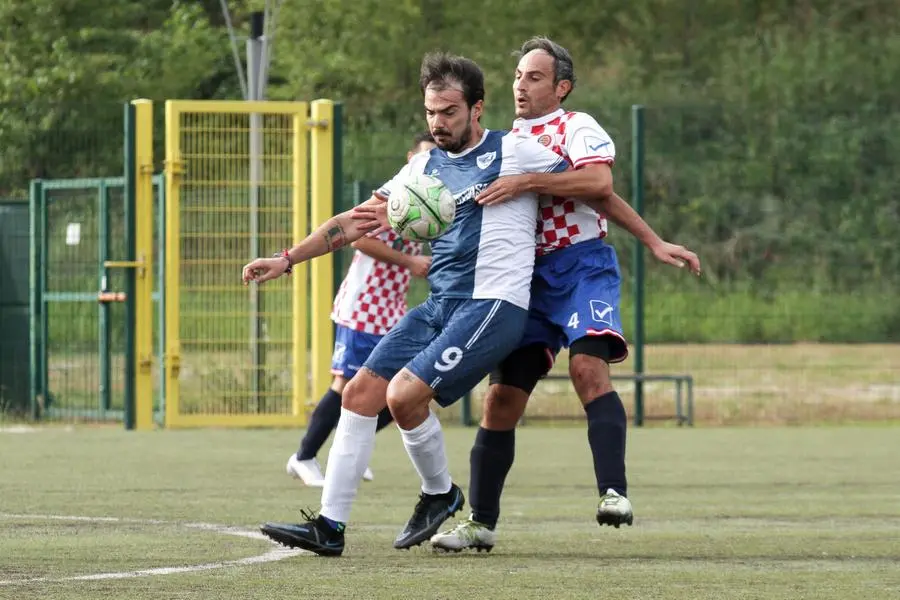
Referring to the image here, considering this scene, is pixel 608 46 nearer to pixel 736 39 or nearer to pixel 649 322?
pixel 736 39

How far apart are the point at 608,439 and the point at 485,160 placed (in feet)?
3.55

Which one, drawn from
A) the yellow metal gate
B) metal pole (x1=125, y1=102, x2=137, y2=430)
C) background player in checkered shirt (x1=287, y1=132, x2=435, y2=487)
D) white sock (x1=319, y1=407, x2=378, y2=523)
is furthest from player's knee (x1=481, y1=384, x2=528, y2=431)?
metal pole (x1=125, y1=102, x2=137, y2=430)

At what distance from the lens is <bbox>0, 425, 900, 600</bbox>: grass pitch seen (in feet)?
20.1

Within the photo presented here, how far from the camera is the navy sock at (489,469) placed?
740cm

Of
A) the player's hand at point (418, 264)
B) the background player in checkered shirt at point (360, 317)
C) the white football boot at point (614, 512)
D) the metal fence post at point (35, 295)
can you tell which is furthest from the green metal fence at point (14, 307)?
the white football boot at point (614, 512)

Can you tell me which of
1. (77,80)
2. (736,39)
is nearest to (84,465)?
(77,80)

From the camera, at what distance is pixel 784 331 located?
16.4m

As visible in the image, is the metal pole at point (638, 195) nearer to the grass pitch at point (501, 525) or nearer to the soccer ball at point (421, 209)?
the grass pitch at point (501, 525)

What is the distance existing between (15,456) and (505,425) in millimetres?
5681

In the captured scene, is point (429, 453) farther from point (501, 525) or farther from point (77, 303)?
point (77, 303)

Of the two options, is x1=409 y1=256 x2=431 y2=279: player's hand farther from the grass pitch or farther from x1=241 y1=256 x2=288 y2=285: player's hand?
x1=241 y1=256 x2=288 y2=285: player's hand

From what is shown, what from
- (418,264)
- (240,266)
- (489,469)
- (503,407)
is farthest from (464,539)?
(240,266)

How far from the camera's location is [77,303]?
53.4 ft

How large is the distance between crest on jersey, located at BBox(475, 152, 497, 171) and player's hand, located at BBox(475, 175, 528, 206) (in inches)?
3.8
